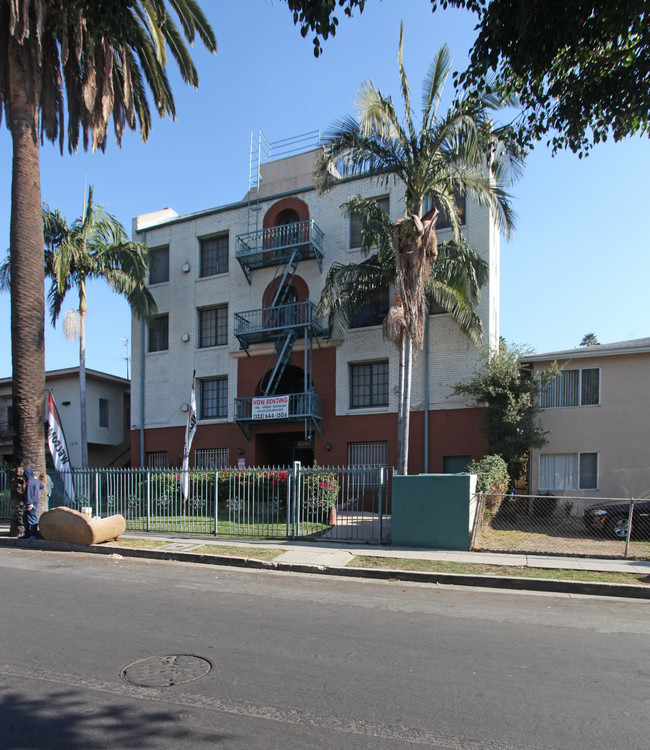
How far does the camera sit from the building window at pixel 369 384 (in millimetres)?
21953

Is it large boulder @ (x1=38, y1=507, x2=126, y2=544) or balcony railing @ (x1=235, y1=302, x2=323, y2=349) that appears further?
balcony railing @ (x1=235, y1=302, x2=323, y2=349)

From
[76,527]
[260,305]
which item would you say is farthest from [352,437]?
[76,527]

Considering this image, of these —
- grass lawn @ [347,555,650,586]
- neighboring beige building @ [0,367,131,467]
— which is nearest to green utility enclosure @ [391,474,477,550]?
grass lawn @ [347,555,650,586]

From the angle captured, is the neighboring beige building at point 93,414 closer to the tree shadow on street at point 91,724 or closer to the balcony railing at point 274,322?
the balcony railing at point 274,322

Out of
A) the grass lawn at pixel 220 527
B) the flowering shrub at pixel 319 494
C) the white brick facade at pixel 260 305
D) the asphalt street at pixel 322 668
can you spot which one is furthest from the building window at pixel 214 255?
the asphalt street at pixel 322 668

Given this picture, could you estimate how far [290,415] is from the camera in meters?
21.9

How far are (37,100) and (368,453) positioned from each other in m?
14.6

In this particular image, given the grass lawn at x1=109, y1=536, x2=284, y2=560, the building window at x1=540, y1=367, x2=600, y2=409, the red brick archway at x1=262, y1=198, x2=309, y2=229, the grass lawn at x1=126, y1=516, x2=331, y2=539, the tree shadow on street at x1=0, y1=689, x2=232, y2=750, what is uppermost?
the red brick archway at x1=262, y1=198, x2=309, y2=229

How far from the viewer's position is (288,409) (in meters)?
21.9

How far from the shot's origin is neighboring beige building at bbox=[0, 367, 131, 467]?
27859 millimetres

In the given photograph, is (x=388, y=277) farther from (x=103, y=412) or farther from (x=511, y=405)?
(x=103, y=412)

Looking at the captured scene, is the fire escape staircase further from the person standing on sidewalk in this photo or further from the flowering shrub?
the person standing on sidewalk

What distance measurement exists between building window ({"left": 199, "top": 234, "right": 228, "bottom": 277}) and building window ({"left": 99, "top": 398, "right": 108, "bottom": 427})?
28.4ft

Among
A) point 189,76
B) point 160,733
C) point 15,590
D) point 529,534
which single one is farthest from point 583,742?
point 189,76
